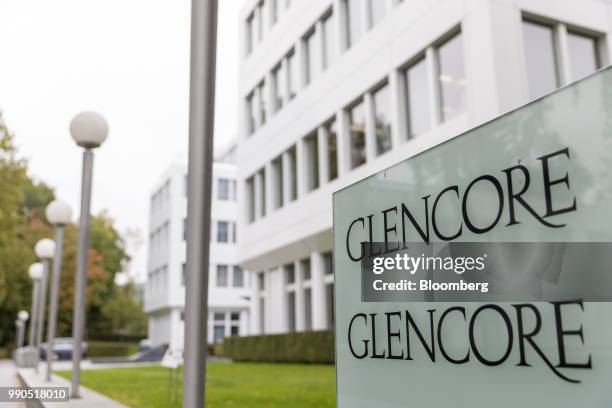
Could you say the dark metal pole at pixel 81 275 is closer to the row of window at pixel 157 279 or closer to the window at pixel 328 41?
the window at pixel 328 41

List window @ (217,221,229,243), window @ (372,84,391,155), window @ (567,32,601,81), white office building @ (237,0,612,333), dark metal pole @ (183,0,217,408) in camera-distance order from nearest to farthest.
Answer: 1. dark metal pole @ (183,0,217,408)
2. white office building @ (237,0,612,333)
3. window @ (567,32,601,81)
4. window @ (372,84,391,155)
5. window @ (217,221,229,243)

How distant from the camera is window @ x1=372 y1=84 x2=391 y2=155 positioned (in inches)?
682

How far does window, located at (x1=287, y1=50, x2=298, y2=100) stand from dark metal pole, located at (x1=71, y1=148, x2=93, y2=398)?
15065 mm

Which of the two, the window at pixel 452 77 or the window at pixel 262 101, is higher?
the window at pixel 262 101

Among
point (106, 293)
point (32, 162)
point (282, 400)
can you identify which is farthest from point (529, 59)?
point (106, 293)

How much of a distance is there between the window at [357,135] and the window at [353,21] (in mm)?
2177

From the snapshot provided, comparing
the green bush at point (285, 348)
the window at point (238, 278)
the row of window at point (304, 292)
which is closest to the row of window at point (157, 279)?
the window at point (238, 278)

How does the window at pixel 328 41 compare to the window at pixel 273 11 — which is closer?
the window at pixel 328 41

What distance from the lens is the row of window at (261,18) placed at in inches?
1016

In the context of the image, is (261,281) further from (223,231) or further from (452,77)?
(223,231)

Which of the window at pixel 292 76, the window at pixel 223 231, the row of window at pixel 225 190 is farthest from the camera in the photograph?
the row of window at pixel 225 190

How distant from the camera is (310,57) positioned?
23.0 metres

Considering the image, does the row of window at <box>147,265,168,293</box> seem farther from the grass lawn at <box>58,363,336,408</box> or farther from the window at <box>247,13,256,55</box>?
the grass lawn at <box>58,363,336,408</box>

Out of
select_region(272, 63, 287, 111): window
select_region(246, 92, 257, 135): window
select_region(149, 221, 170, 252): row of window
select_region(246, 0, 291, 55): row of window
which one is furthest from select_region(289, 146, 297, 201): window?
select_region(149, 221, 170, 252): row of window
